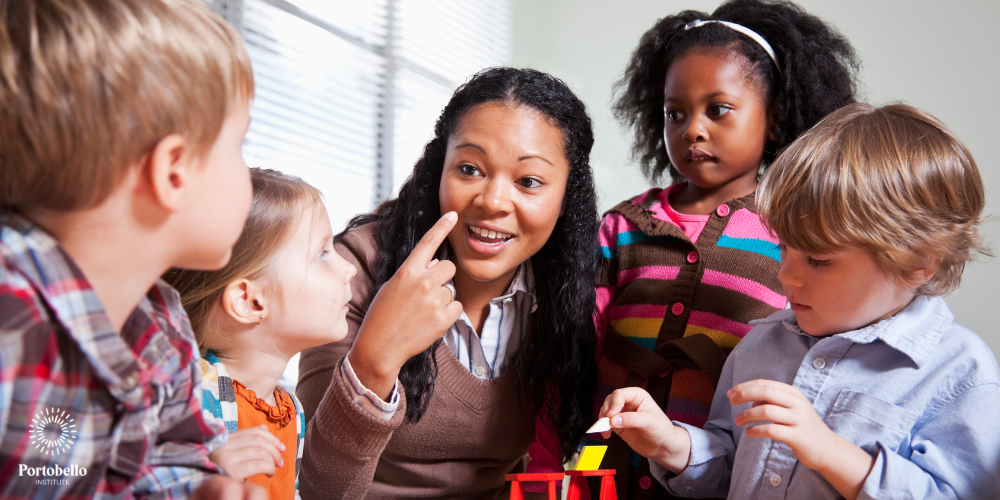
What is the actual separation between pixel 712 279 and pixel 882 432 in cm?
45

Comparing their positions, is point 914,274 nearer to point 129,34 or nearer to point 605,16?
point 129,34

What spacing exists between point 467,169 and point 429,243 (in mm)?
255

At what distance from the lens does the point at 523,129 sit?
1247 millimetres

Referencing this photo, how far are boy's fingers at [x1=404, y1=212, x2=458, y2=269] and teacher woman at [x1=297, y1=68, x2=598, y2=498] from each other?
2.5 inches

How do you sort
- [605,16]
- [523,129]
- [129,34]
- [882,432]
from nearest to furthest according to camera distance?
[129,34] < [882,432] < [523,129] < [605,16]

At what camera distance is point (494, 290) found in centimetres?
138

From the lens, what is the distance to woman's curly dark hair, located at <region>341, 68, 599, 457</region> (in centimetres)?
131

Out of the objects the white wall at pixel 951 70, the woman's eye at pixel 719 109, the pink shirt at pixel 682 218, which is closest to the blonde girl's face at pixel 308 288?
the pink shirt at pixel 682 218

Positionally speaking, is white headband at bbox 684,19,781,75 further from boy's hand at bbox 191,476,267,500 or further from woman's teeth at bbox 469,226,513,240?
boy's hand at bbox 191,476,267,500

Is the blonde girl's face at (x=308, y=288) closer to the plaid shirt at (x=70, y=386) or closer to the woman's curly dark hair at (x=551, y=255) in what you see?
the woman's curly dark hair at (x=551, y=255)

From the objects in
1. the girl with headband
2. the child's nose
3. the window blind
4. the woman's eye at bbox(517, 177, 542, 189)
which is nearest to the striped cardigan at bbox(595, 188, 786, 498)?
the girl with headband

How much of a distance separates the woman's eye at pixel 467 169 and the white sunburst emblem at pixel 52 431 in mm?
824

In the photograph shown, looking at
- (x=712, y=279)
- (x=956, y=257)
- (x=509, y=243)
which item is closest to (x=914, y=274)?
(x=956, y=257)

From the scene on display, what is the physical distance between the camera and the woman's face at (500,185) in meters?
1.23
